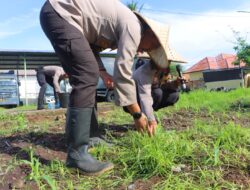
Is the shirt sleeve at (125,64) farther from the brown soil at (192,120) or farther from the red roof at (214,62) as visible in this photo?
the red roof at (214,62)

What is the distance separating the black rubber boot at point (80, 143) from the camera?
8.36 ft

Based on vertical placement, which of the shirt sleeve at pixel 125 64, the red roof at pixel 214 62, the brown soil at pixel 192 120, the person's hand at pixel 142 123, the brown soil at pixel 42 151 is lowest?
the red roof at pixel 214 62

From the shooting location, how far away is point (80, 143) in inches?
101

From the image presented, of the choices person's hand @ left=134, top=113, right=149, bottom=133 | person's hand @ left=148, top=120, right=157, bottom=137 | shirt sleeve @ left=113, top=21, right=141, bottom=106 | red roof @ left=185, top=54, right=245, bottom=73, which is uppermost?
shirt sleeve @ left=113, top=21, right=141, bottom=106

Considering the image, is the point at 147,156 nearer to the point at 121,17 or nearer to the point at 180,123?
the point at 121,17

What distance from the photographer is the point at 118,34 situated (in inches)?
108

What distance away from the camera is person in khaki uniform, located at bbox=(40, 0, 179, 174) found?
2.57 m

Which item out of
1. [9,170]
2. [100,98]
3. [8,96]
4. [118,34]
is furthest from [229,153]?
[8,96]

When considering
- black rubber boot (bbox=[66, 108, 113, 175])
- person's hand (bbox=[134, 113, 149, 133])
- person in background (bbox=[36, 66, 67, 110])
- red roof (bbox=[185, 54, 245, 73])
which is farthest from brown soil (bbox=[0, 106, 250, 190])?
red roof (bbox=[185, 54, 245, 73])

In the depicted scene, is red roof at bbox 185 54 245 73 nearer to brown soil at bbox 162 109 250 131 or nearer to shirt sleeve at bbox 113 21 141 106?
brown soil at bbox 162 109 250 131

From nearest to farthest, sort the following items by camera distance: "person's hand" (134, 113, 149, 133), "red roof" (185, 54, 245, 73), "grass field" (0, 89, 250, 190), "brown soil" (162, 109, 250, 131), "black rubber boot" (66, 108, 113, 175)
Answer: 1. "grass field" (0, 89, 250, 190)
2. "black rubber boot" (66, 108, 113, 175)
3. "person's hand" (134, 113, 149, 133)
4. "brown soil" (162, 109, 250, 131)
5. "red roof" (185, 54, 245, 73)

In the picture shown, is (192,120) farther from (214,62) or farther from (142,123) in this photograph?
(214,62)

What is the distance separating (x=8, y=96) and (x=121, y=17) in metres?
16.7

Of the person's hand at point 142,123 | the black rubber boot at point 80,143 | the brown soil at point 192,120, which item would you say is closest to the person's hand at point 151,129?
the person's hand at point 142,123
